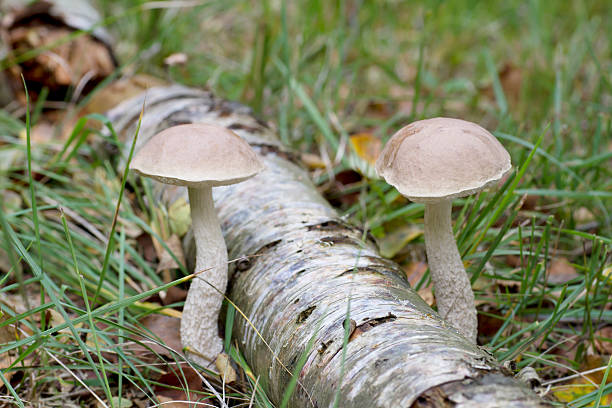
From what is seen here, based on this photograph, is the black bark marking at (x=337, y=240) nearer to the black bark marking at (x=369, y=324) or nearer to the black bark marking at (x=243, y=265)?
the black bark marking at (x=243, y=265)

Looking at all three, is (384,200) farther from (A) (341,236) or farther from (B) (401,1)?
(B) (401,1)

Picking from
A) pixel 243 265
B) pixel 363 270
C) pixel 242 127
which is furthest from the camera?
pixel 242 127

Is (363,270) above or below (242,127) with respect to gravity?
below

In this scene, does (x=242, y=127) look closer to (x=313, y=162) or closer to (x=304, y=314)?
(x=313, y=162)

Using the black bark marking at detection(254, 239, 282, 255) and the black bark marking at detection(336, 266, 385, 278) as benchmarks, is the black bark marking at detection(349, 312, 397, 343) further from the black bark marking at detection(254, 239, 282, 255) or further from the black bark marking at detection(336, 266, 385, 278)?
the black bark marking at detection(254, 239, 282, 255)

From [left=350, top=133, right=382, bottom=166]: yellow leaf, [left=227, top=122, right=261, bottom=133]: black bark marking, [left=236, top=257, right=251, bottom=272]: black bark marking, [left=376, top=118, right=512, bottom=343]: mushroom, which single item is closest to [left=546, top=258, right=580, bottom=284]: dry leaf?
[left=376, top=118, right=512, bottom=343]: mushroom

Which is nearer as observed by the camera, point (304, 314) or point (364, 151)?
point (304, 314)

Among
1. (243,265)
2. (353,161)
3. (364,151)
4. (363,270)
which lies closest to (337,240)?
(363,270)
